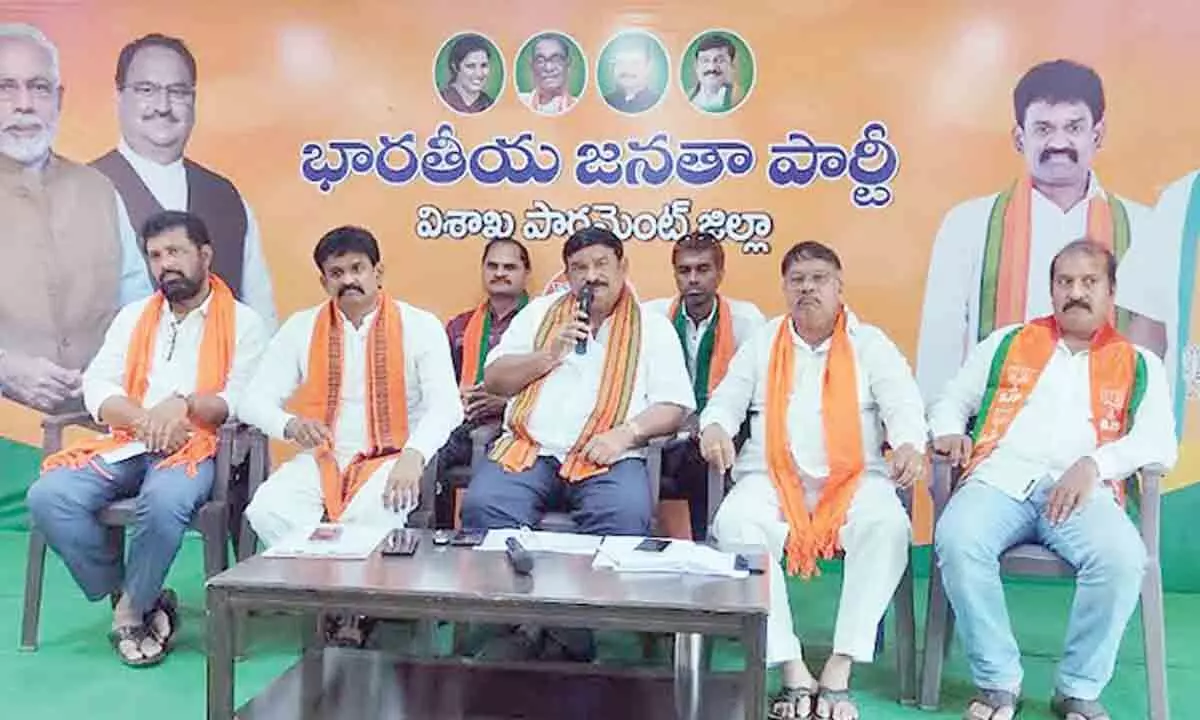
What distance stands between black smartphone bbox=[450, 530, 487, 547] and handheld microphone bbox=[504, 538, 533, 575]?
136 millimetres

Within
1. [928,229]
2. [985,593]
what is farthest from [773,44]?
[985,593]

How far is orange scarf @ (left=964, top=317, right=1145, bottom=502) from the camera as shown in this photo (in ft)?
10.9

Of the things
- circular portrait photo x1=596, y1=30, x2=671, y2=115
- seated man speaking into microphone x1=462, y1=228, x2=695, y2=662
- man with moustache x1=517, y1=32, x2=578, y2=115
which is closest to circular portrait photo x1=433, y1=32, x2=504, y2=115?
man with moustache x1=517, y1=32, x2=578, y2=115

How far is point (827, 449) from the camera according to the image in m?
3.45

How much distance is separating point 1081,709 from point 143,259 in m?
3.83

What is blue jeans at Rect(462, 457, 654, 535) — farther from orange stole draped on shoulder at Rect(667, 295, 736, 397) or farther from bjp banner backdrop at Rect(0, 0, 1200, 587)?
bjp banner backdrop at Rect(0, 0, 1200, 587)

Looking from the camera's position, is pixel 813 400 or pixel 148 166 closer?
pixel 813 400

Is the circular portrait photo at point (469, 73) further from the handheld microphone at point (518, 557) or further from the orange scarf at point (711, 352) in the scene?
the handheld microphone at point (518, 557)

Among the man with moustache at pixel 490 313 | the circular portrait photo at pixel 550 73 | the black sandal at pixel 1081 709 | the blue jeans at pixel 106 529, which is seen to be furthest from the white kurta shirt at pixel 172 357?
the black sandal at pixel 1081 709

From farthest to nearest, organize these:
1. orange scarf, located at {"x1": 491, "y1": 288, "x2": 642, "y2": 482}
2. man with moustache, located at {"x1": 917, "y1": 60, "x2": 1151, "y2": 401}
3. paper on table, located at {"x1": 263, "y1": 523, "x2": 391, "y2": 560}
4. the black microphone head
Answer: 1. man with moustache, located at {"x1": 917, "y1": 60, "x2": 1151, "y2": 401}
2. the black microphone head
3. orange scarf, located at {"x1": 491, "y1": 288, "x2": 642, "y2": 482}
4. paper on table, located at {"x1": 263, "y1": 523, "x2": 391, "y2": 560}

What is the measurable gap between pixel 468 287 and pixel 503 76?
83 centimetres

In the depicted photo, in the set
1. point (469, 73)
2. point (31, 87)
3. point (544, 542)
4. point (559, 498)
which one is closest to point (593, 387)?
point (559, 498)

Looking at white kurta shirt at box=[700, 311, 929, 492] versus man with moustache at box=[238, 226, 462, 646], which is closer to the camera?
white kurta shirt at box=[700, 311, 929, 492]

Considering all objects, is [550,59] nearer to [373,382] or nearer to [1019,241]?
[373,382]
